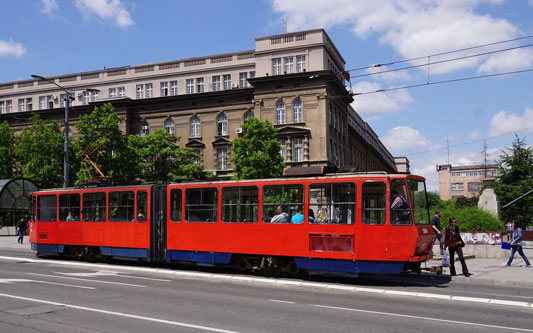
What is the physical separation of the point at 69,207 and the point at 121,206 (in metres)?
3.31

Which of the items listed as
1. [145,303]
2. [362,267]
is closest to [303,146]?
[362,267]

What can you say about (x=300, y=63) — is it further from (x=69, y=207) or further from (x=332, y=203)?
(x=332, y=203)

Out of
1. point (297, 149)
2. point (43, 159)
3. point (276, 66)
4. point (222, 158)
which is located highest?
point (276, 66)

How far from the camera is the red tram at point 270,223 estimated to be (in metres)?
13.9

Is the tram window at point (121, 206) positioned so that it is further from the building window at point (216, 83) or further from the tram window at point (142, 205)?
the building window at point (216, 83)

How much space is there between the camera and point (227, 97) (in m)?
54.3

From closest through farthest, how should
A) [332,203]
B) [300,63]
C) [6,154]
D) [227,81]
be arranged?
[332,203]
[300,63]
[227,81]
[6,154]

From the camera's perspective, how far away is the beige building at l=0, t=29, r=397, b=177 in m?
49.1

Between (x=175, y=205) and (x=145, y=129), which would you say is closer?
(x=175, y=205)

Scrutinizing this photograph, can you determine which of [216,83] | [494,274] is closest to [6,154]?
[216,83]

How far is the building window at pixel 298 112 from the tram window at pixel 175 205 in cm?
3296

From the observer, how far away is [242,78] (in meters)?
54.8

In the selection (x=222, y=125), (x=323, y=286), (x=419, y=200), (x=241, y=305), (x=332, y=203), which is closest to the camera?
(x=241, y=305)

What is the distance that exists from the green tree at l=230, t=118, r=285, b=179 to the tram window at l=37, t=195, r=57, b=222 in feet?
74.2
